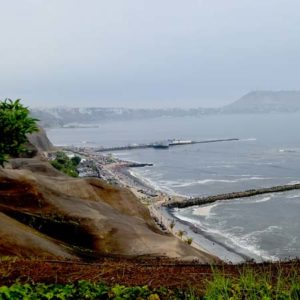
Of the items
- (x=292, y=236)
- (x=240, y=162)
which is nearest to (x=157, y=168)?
(x=240, y=162)

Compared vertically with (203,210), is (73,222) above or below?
above

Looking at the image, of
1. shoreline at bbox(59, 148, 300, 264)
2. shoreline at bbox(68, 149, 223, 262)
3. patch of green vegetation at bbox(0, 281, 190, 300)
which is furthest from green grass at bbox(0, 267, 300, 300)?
shoreline at bbox(68, 149, 223, 262)

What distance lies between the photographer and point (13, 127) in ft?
52.1

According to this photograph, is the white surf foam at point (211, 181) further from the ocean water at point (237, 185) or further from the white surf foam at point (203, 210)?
the white surf foam at point (203, 210)

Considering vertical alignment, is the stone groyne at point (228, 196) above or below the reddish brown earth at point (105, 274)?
below

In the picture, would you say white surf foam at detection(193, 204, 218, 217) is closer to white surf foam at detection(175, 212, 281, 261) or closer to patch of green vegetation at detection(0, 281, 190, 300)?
white surf foam at detection(175, 212, 281, 261)

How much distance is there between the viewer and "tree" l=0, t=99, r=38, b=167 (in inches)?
623

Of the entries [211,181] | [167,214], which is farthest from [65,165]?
[211,181]

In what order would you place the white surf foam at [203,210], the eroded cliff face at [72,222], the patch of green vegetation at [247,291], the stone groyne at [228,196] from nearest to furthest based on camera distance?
the patch of green vegetation at [247,291] → the eroded cliff face at [72,222] → the white surf foam at [203,210] → the stone groyne at [228,196]

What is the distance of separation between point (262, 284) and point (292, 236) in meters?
39.7

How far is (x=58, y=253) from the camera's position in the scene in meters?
14.1

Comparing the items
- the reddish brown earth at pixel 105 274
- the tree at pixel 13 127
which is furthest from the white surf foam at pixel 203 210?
the reddish brown earth at pixel 105 274

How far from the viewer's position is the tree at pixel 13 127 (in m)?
15.8

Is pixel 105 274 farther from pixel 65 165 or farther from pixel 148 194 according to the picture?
pixel 148 194
